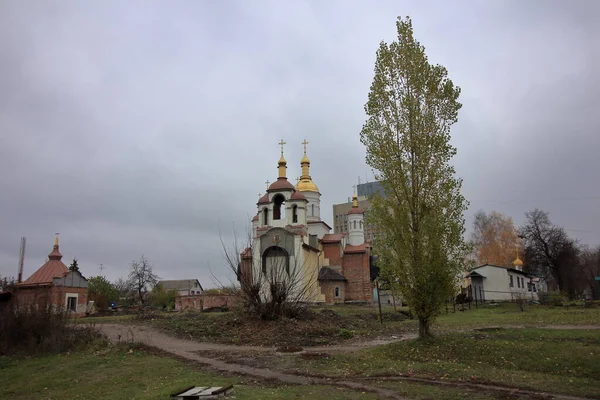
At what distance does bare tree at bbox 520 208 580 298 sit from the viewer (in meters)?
41.8

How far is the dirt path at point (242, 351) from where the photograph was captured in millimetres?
9602

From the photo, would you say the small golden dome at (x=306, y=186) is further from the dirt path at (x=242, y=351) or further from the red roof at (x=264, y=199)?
the dirt path at (x=242, y=351)

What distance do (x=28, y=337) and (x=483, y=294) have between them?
33.9m

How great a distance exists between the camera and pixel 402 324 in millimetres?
24719

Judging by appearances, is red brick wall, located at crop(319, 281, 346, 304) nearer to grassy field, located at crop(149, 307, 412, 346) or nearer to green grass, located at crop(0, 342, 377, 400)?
grassy field, located at crop(149, 307, 412, 346)

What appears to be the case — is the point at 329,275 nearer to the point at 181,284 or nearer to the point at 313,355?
the point at 313,355

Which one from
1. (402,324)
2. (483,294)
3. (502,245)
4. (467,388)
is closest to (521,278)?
(483,294)

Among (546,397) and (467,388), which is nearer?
(546,397)

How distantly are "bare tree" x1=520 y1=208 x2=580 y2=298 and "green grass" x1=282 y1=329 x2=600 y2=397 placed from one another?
30249mm

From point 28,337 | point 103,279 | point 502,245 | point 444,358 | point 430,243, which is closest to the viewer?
point 444,358

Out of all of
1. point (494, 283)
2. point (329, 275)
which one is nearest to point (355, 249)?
point (329, 275)

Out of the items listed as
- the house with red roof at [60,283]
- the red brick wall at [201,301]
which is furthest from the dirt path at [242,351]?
the red brick wall at [201,301]

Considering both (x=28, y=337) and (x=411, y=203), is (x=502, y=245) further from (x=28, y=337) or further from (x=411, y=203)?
(x=28, y=337)

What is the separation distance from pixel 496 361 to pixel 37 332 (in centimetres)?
1826
